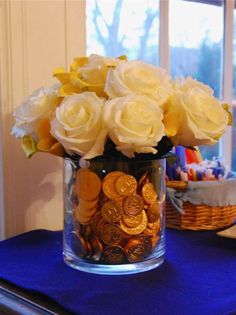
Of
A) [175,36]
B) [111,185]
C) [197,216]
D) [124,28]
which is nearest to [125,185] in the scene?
[111,185]

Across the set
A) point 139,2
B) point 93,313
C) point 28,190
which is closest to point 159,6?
point 139,2

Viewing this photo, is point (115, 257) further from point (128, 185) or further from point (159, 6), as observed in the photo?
point (159, 6)

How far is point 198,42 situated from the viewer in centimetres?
175

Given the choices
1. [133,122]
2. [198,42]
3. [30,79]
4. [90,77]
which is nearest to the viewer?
[133,122]

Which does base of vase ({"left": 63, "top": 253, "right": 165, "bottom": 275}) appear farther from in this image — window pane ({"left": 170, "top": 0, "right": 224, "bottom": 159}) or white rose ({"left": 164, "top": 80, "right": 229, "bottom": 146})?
window pane ({"left": 170, "top": 0, "right": 224, "bottom": 159})

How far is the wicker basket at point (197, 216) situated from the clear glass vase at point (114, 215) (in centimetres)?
25

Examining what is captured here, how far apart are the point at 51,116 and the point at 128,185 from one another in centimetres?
18

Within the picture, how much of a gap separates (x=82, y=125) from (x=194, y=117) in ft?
0.62

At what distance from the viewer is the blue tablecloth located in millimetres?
662

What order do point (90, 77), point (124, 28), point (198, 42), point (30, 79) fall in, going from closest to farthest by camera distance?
point (90, 77), point (30, 79), point (124, 28), point (198, 42)

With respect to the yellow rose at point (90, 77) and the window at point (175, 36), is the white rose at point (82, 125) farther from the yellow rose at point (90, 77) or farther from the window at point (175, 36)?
the window at point (175, 36)

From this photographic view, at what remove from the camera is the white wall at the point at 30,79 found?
1.03m

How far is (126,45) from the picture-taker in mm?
1586

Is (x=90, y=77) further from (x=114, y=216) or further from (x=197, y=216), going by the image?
(x=197, y=216)
